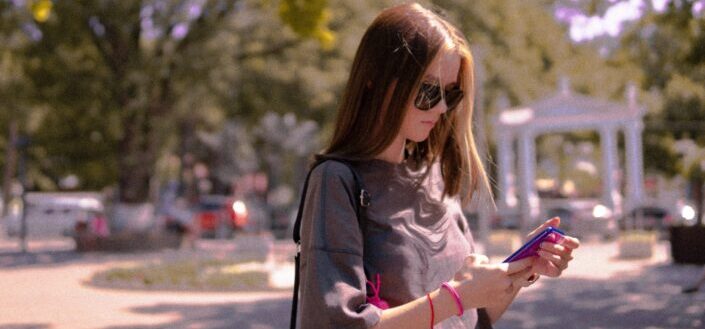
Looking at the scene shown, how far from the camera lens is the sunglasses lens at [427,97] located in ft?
6.38

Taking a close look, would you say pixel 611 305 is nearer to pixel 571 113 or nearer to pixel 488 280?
pixel 488 280

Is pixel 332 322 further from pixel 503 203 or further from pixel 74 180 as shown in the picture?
pixel 74 180

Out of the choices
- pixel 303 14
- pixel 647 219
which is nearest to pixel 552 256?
pixel 303 14

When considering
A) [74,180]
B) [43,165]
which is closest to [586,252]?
[43,165]

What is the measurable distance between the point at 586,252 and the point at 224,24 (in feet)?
37.2

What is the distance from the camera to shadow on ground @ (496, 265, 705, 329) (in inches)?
380

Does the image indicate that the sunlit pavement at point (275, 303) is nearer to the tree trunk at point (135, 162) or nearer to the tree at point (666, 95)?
the tree trunk at point (135, 162)

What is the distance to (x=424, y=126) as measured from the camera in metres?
1.99

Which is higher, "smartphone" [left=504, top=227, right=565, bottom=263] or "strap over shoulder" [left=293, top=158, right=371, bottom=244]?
"strap over shoulder" [left=293, top=158, right=371, bottom=244]

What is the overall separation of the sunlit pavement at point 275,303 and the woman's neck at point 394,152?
775cm

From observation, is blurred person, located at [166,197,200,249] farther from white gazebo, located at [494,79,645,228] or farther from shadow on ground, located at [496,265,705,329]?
shadow on ground, located at [496,265,705,329]

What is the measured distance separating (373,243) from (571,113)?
27.2 m

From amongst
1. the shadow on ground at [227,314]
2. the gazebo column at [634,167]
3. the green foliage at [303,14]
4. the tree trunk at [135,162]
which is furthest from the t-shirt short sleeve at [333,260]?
the gazebo column at [634,167]

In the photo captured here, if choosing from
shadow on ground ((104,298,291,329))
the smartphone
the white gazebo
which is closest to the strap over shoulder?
the smartphone
